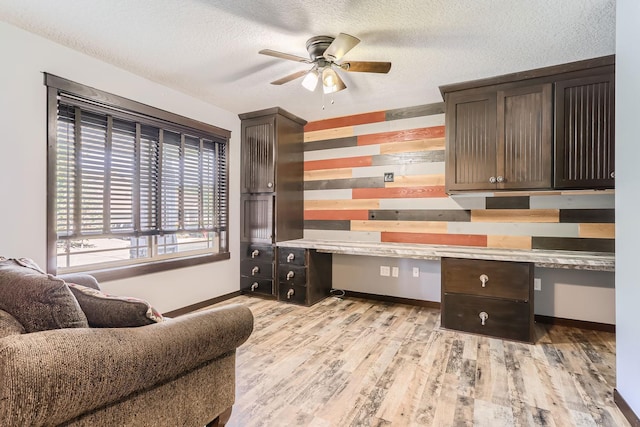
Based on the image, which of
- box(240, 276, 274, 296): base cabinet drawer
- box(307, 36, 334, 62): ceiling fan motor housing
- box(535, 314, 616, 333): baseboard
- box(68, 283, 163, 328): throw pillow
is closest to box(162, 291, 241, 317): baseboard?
box(240, 276, 274, 296): base cabinet drawer

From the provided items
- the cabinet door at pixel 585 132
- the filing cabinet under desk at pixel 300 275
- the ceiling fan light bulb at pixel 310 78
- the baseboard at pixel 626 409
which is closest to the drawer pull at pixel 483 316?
the baseboard at pixel 626 409

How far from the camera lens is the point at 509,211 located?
10.5ft

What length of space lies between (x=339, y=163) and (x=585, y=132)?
2477mm

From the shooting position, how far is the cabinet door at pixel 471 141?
2.85m

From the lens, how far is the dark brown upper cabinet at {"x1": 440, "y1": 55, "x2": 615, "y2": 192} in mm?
2498

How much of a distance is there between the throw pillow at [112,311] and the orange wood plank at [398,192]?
3.02 metres

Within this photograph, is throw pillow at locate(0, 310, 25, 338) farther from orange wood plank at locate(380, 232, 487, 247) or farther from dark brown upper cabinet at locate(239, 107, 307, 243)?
orange wood plank at locate(380, 232, 487, 247)

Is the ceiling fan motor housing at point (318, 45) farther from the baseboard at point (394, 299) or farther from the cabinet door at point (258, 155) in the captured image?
the baseboard at point (394, 299)

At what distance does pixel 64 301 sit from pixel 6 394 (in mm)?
316

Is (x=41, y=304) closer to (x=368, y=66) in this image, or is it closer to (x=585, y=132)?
(x=368, y=66)

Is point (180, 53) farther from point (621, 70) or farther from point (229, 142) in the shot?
point (621, 70)

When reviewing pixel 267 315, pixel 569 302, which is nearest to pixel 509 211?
pixel 569 302

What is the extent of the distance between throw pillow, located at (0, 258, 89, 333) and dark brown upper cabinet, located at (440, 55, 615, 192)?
2.94 m

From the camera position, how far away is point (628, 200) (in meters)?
1.68
